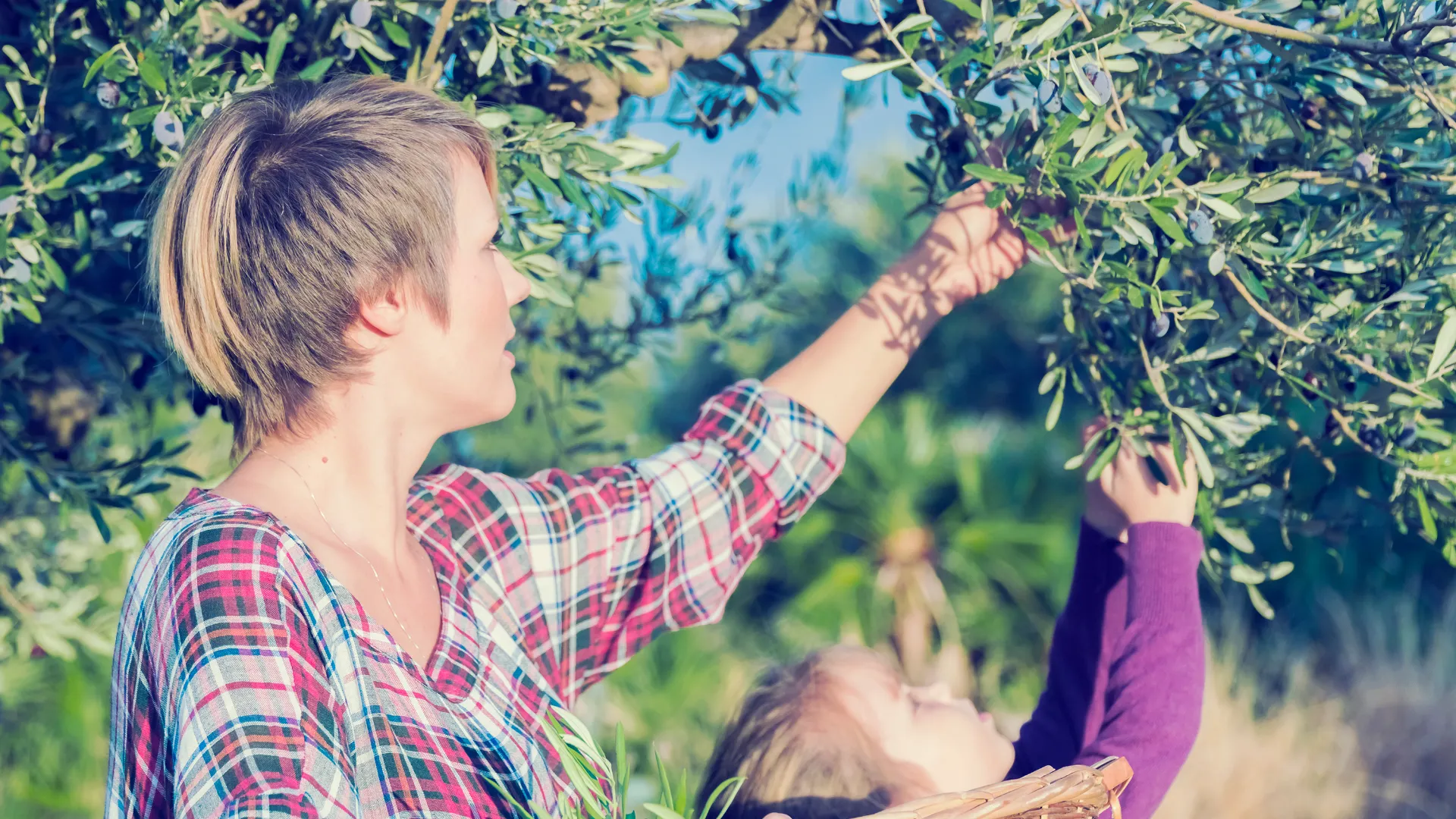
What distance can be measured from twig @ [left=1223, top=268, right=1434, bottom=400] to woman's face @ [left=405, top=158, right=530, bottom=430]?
830mm

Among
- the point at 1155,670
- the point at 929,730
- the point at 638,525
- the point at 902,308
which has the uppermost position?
the point at 902,308

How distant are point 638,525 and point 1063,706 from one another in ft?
2.59

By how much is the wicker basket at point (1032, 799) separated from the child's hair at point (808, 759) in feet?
1.95

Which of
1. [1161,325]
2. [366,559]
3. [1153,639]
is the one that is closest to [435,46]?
[366,559]

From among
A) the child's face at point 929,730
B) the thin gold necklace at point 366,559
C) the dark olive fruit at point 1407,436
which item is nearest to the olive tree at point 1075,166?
the dark olive fruit at point 1407,436

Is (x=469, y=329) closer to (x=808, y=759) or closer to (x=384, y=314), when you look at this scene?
(x=384, y=314)

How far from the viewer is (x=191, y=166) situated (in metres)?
1.28

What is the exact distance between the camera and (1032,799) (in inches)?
43.0

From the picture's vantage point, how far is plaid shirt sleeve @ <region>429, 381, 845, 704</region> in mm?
1572

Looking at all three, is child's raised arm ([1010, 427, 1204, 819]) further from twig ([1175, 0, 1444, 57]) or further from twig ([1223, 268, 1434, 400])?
twig ([1175, 0, 1444, 57])

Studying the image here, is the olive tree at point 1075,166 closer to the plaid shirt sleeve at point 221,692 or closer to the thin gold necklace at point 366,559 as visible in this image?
the thin gold necklace at point 366,559

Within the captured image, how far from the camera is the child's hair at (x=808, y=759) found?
1.77m

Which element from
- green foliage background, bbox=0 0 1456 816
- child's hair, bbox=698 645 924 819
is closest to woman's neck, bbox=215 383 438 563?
green foliage background, bbox=0 0 1456 816

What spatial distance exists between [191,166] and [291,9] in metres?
0.34
